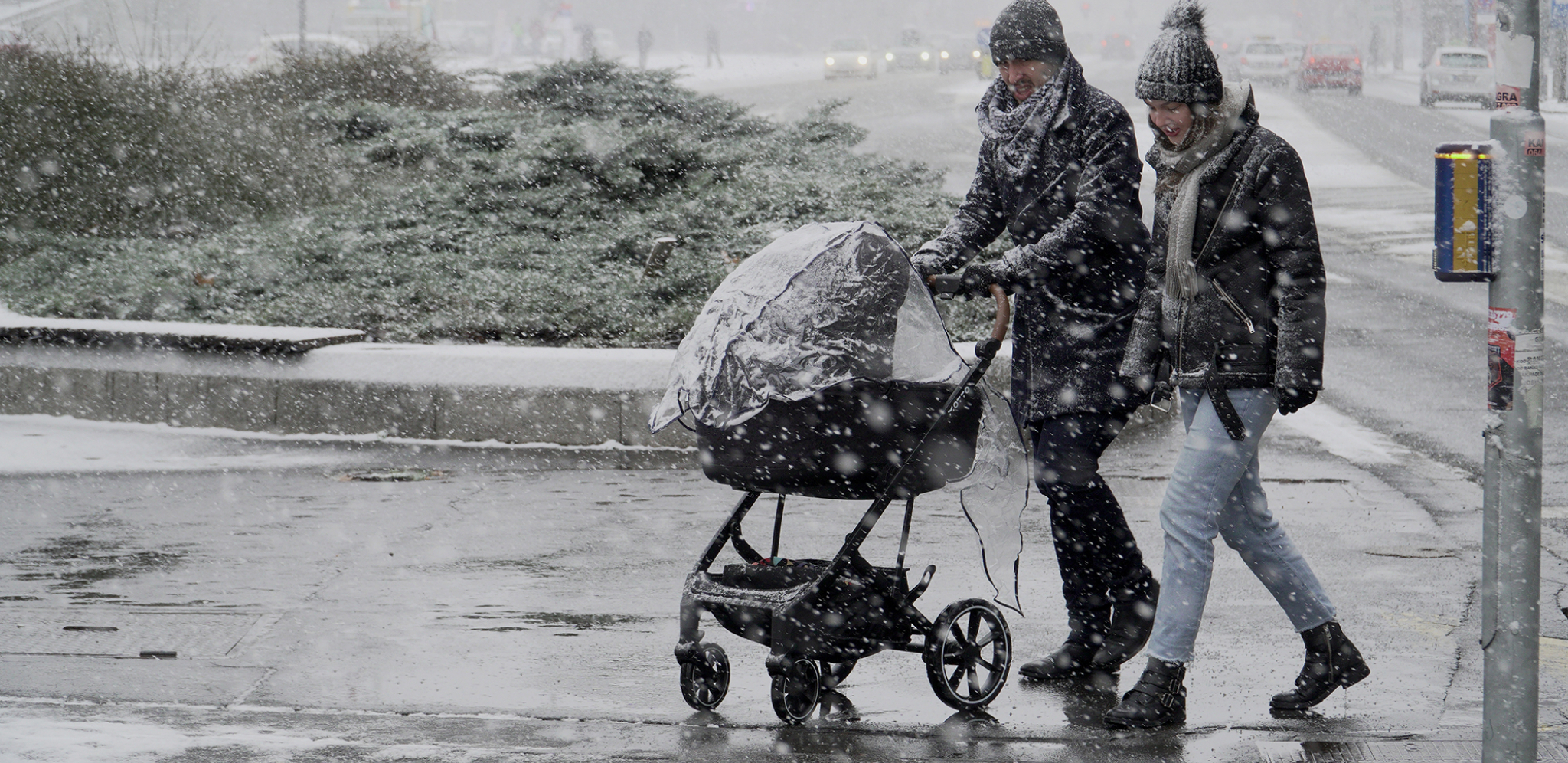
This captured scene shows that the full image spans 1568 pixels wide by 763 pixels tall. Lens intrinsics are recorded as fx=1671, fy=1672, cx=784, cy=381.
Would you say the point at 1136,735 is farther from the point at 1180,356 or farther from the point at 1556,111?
the point at 1556,111

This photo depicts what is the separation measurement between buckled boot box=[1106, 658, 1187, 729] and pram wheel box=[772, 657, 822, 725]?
0.78 m

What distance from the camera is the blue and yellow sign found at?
3.30 m

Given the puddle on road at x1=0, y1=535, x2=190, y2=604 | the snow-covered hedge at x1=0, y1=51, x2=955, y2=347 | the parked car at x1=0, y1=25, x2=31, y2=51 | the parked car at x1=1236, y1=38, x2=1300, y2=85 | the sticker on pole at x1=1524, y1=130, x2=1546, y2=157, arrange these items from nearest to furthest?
the sticker on pole at x1=1524, y1=130, x2=1546, y2=157 → the puddle on road at x1=0, y1=535, x2=190, y2=604 → the snow-covered hedge at x1=0, y1=51, x2=955, y2=347 → the parked car at x1=0, y1=25, x2=31, y2=51 → the parked car at x1=1236, y1=38, x2=1300, y2=85

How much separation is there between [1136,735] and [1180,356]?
99 centimetres

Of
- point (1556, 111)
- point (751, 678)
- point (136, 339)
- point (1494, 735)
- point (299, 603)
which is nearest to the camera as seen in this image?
point (1494, 735)

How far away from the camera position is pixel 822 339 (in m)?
4.33

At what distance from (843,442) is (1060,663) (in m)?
1.09

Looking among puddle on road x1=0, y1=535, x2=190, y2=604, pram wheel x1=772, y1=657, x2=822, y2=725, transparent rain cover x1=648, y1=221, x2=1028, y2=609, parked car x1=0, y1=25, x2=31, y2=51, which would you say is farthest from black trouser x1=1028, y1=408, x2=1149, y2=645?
parked car x1=0, y1=25, x2=31, y2=51

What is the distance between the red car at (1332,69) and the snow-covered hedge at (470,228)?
33912 millimetres

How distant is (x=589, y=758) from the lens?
415 centimetres

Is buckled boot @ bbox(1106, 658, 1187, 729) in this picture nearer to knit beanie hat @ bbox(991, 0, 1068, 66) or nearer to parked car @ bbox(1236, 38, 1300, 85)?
knit beanie hat @ bbox(991, 0, 1068, 66)

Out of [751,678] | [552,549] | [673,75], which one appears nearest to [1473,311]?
[673,75]

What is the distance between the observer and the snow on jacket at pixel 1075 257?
4648 millimetres

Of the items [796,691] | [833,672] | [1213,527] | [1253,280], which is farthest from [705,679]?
[1253,280]
